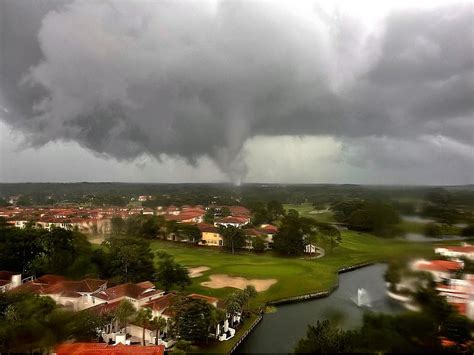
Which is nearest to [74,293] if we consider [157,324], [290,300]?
[157,324]

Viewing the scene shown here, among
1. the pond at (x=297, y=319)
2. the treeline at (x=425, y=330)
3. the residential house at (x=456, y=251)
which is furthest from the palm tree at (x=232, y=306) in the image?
the treeline at (x=425, y=330)

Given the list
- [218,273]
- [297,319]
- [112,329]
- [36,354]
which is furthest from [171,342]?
[218,273]

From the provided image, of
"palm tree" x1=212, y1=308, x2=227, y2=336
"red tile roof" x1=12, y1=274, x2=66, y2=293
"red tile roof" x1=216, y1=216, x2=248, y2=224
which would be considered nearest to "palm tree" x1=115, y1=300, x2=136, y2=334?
"palm tree" x1=212, y1=308, x2=227, y2=336

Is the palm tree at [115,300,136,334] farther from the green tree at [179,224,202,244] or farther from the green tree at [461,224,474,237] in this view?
the green tree at [179,224,202,244]

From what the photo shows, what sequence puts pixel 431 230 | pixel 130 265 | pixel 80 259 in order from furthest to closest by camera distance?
pixel 80 259 → pixel 130 265 → pixel 431 230

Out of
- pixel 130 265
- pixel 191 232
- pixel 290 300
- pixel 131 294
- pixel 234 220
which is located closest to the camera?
pixel 131 294

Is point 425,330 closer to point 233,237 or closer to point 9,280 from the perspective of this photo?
point 9,280

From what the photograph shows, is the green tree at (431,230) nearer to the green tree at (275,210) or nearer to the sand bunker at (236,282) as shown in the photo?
the sand bunker at (236,282)
